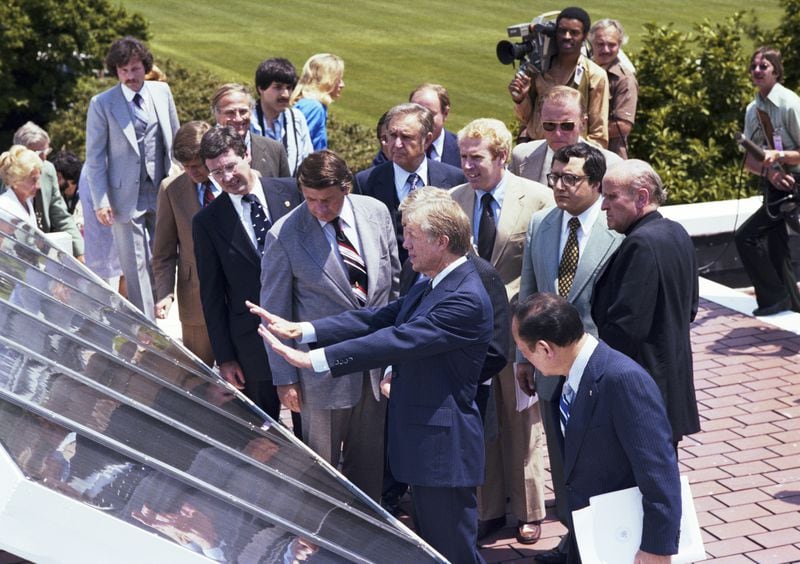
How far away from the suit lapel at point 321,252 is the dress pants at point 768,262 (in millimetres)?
5011

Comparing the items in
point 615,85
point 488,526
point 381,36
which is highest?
point 615,85

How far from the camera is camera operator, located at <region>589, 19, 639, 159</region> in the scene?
949cm

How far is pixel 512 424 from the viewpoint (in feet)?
20.9

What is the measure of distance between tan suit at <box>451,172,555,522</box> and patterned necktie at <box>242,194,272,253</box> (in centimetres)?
104

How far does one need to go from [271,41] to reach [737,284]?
66.5ft

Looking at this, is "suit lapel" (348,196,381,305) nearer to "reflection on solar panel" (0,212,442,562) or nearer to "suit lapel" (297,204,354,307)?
"suit lapel" (297,204,354,307)

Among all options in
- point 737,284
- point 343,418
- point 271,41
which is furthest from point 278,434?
point 271,41

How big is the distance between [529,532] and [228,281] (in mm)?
2037

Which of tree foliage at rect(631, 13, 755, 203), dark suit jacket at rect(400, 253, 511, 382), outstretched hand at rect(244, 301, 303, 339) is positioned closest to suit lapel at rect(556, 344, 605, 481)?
dark suit jacket at rect(400, 253, 511, 382)

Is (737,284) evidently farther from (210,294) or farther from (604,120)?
(210,294)

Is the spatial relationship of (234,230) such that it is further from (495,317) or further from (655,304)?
(655,304)

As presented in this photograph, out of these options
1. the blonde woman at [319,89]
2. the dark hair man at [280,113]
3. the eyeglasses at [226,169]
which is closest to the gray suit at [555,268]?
the eyeglasses at [226,169]

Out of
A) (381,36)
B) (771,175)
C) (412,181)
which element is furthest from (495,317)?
(381,36)

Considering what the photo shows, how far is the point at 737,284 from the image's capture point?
1134 cm
